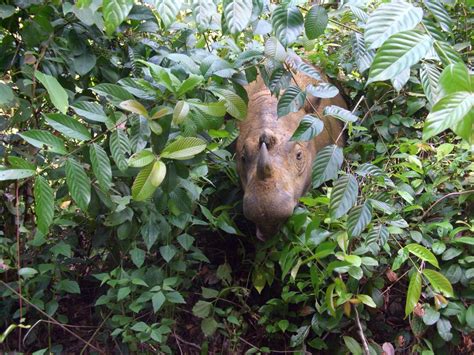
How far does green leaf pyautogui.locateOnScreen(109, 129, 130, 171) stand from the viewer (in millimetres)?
1780

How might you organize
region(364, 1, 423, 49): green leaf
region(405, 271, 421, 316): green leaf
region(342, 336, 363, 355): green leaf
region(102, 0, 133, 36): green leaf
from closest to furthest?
1. region(364, 1, 423, 49): green leaf
2. region(102, 0, 133, 36): green leaf
3. region(405, 271, 421, 316): green leaf
4. region(342, 336, 363, 355): green leaf

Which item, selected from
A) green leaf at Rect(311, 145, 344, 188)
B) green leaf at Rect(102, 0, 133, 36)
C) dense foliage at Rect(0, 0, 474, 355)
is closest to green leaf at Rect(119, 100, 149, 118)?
dense foliage at Rect(0, 0, 474, 355)

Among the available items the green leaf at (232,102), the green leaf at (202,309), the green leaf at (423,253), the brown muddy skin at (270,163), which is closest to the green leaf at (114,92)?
the green leaf at (232,102)

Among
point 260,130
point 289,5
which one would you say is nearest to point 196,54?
point 260,130

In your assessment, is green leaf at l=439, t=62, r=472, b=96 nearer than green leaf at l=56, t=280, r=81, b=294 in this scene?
Yes

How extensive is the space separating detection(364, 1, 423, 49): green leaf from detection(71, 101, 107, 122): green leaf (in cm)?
105

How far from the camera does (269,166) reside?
2.42 metres

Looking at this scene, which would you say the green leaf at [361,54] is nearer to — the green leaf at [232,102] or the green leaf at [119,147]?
the green leaf at [232,102]

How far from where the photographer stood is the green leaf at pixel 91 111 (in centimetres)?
183

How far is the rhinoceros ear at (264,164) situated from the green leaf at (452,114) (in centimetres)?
145

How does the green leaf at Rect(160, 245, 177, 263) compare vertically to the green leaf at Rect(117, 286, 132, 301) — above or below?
above

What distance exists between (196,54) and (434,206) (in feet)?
4.52

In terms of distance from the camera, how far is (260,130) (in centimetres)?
278

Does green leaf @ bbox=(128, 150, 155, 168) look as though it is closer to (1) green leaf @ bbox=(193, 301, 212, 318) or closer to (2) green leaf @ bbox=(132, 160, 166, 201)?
(2) green leaf @ bbox=(132, 160, 166, 201)
